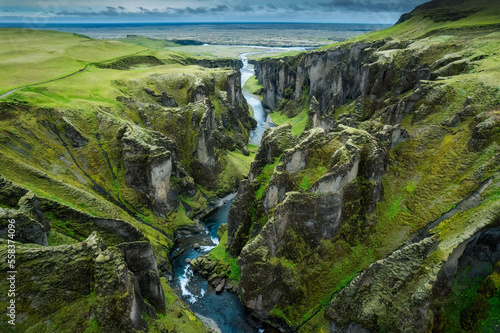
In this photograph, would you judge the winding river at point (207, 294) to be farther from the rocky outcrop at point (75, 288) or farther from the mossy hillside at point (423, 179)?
the rocky outcrop at point (75, 288)

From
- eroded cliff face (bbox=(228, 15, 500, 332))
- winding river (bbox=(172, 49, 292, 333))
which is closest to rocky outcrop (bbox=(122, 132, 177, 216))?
winding river (bbox=(172, 49, 292, 333))

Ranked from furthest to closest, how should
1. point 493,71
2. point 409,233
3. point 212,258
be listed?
point 493,71 < point 212,258 < point 409,233

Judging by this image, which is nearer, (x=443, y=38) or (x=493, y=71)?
(x=493, y=71)

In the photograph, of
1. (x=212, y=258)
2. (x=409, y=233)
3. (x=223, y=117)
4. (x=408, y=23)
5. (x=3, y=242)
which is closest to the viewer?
(x=3, y=242)

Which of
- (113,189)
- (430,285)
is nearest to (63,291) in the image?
(113,189)

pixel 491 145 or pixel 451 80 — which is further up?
pixel 451 80

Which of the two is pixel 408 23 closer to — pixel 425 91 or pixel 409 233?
pixel 425 91

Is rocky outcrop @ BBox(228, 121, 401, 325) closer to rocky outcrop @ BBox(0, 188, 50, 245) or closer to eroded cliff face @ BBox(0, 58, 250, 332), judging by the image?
eroded cliff face @ BBox(0, 58, 250, 332)

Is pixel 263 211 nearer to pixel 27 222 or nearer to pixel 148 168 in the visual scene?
pixel 148 168

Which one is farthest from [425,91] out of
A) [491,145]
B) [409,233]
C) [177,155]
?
[177,155]
